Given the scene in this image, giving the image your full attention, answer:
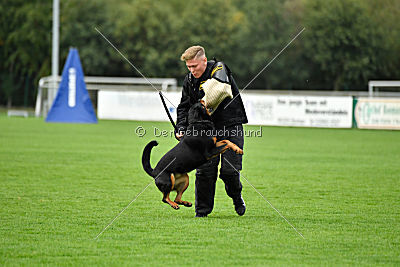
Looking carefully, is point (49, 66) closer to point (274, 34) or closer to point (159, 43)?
point (159, 43)

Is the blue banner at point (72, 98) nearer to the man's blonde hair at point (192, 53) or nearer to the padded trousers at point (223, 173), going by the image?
the padded trousers at point (223, 173)

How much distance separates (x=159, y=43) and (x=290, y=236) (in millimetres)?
44009

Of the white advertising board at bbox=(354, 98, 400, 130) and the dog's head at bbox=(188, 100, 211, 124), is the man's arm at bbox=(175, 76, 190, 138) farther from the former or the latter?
the white advertising board at bbox=(354, 98, 400, 130)

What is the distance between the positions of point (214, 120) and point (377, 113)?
20.8 meters

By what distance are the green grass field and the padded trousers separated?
10.8 inches

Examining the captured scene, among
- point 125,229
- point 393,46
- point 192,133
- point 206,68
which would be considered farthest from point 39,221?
point 393,46

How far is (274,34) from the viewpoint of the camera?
49.0 meters

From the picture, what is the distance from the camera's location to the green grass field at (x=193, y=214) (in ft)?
19.0

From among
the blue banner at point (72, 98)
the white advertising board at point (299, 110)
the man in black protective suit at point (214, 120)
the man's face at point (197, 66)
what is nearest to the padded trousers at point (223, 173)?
the man in black protective suit at point (214, 120)

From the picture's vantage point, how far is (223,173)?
298 inches

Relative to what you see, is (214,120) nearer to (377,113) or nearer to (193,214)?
(193,214)

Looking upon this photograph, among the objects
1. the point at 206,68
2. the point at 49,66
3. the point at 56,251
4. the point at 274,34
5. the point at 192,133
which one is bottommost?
the point at 56,251

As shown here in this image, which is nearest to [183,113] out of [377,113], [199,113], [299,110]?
[199,113]

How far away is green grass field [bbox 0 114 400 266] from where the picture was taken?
5.80m
